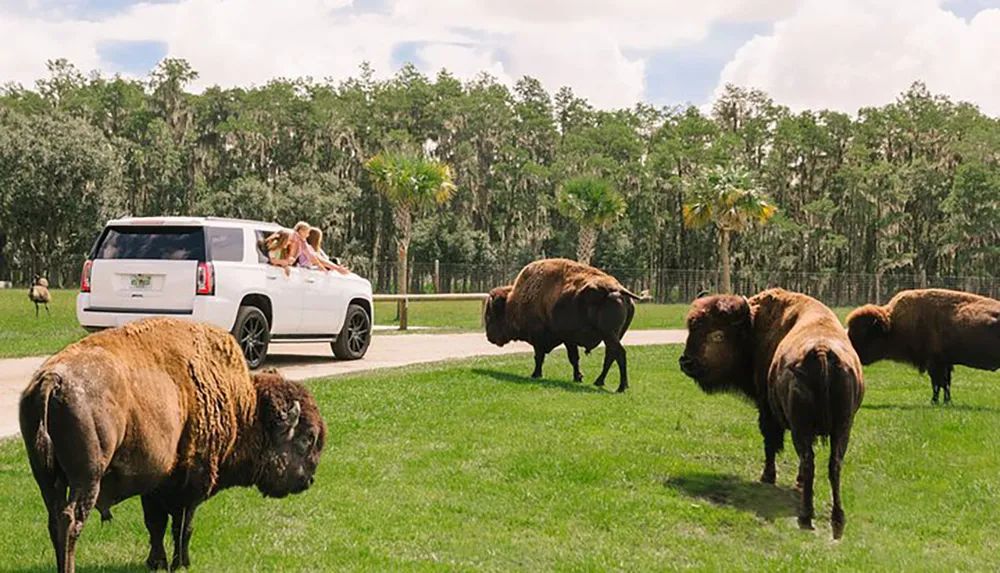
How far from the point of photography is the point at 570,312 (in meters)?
14.4

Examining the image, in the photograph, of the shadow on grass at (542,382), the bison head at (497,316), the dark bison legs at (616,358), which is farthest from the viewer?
the bison head at (497,316)

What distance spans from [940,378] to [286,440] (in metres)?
11.2

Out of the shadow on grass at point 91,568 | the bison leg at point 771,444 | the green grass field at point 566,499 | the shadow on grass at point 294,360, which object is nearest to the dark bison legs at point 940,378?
the green grass field at point 566,499

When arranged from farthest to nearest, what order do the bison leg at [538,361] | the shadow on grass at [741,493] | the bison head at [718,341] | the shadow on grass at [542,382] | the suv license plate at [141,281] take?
the bison leg at [538,361]
the shadow on grass at [542,382]
the suv license plate at [141,281]
the bison head at [718,341]
the shadow on grass at [741,493]

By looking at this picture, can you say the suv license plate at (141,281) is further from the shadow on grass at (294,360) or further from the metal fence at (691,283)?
the metal fence at (691,283)

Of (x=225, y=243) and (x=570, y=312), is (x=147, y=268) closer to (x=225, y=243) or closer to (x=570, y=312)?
(x=225, y=243)

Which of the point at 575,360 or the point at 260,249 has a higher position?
the point at 260,249

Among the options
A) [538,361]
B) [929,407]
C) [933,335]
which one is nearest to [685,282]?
[933,335]

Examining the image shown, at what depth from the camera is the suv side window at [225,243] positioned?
13117mm

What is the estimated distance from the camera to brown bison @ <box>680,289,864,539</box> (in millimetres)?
7449

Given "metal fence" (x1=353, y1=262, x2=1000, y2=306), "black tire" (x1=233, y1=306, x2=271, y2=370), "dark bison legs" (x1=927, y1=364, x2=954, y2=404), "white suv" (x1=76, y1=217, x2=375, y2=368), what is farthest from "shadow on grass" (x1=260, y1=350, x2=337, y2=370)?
"metal fence" (x1=353, y1=262, x2=1000, y2=306)

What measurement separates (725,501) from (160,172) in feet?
218

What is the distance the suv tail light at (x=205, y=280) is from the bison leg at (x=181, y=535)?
748 cm

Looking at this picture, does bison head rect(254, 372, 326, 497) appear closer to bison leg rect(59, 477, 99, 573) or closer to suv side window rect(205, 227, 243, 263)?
bison leg rect(59, 477, 99, 573)
